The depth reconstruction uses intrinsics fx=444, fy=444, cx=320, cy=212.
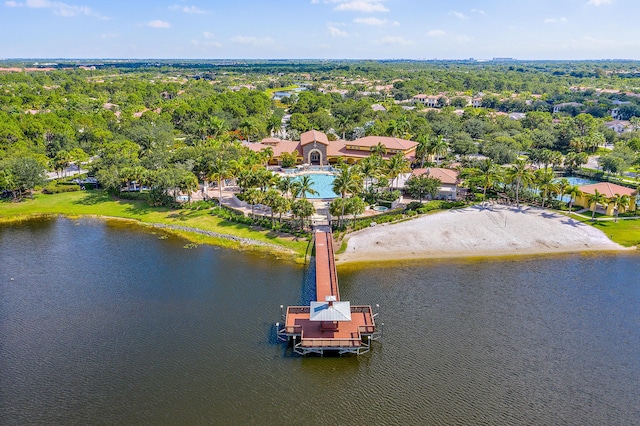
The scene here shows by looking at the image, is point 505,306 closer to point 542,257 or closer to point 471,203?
point 542,257

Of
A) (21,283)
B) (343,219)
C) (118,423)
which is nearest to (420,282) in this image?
(343,219)

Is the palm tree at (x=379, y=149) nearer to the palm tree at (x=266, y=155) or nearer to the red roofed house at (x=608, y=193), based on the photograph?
the palm tree at (x=266, y=155)

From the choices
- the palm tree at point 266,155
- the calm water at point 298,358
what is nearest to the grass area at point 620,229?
the calm water at point 298,358

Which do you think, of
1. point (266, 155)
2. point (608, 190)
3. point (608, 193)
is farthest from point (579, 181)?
point (266, 155)

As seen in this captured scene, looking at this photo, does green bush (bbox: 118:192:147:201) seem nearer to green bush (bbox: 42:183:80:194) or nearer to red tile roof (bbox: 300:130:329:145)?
green bush (bbox: 42:183:80:194)

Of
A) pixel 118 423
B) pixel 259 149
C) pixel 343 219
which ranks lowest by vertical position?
pixel 118 423

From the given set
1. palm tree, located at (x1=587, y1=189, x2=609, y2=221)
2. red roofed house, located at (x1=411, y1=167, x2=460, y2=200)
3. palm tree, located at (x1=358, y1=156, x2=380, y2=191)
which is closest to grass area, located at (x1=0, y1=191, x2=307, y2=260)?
palm tree, located at (x1=358, y1=156, x2=380, y2=191)
